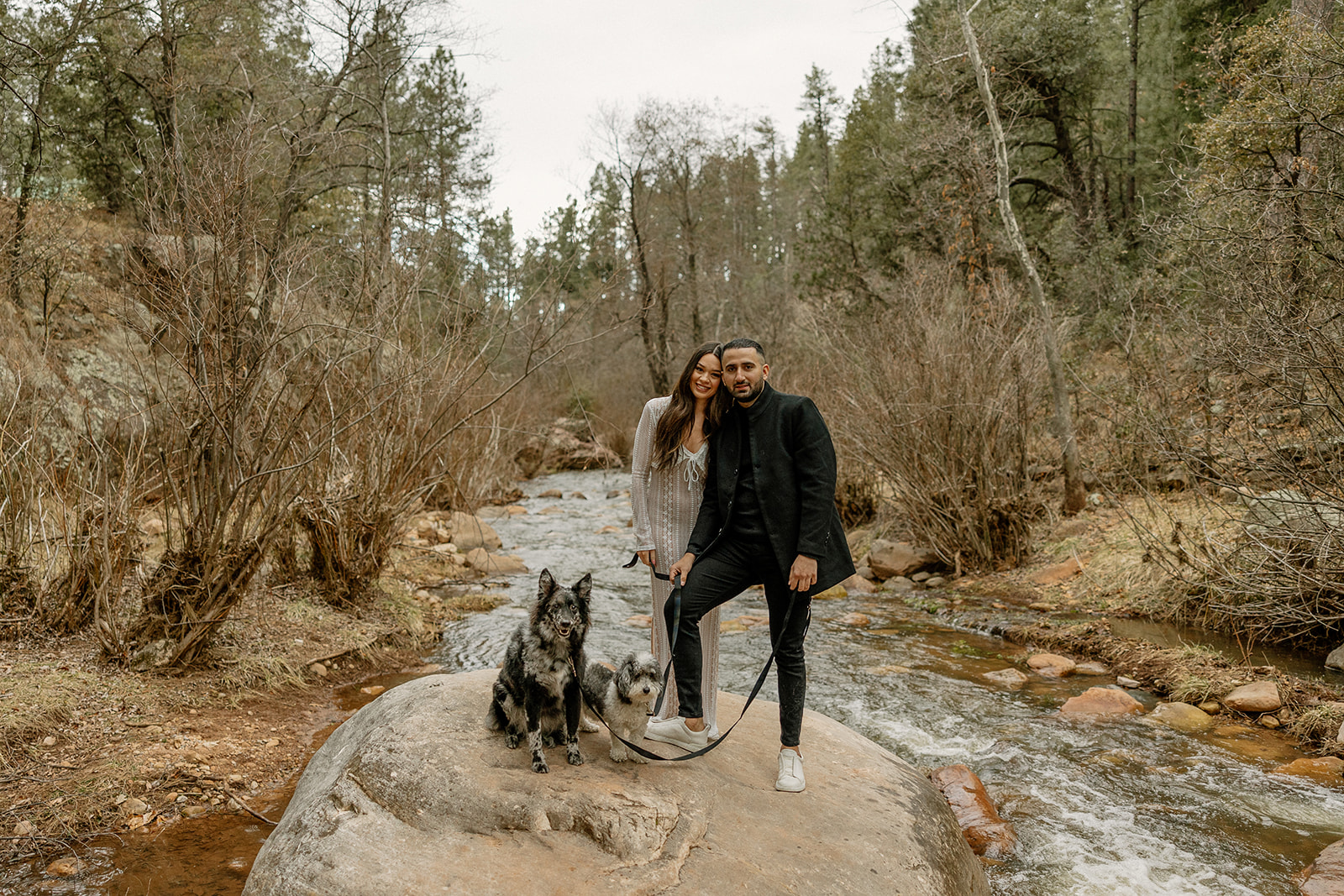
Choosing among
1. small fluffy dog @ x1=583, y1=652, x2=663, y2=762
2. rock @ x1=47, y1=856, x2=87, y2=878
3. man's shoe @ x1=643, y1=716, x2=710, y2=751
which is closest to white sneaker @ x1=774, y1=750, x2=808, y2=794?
man's shoe @ x1=643, y1=716, x2=710, y2=751

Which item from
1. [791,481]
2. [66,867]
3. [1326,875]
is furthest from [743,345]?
[66,867]

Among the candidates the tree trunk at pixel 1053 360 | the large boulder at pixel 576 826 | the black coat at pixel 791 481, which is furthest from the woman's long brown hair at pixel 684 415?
the tree trunk at pixel 1053 360

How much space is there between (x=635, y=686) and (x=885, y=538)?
31.5 feet

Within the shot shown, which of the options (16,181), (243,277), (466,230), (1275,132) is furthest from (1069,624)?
(16,181)

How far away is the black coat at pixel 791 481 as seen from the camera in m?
3.72

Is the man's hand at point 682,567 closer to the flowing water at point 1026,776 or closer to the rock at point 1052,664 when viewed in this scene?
the flowing water at point 1026,776

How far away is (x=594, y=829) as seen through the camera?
132 inches

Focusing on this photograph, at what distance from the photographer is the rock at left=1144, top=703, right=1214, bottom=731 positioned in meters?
6.13

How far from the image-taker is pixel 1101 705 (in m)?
6.50

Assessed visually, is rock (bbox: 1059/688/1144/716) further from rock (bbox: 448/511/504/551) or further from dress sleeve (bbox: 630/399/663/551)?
rock (bbox: 448/511/504/551)

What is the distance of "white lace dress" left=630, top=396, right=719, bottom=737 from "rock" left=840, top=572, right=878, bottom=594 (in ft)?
23.7

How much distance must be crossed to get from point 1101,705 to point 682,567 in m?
4.56

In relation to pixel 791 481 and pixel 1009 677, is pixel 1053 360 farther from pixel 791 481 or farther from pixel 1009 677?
pixel 791 481

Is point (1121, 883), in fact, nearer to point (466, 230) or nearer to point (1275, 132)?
point (1275, 132)
